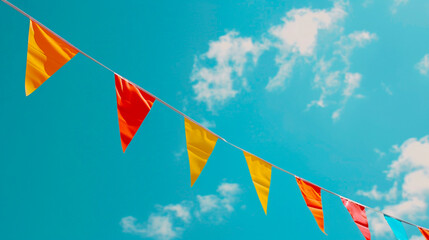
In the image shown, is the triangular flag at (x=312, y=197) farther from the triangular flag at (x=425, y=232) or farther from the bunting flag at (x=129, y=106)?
the bunting flag at (x=129, y=106)

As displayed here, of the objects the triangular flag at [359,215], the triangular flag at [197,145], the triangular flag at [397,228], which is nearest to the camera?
the triangular flag at [197,145]

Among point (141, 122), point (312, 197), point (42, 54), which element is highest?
point (312, 197)

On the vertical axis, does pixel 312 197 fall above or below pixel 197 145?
above

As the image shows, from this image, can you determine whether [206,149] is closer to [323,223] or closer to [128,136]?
[128,136]

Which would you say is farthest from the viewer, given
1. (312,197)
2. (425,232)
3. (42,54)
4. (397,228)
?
(425,232)

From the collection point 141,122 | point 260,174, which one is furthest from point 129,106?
point 260,174

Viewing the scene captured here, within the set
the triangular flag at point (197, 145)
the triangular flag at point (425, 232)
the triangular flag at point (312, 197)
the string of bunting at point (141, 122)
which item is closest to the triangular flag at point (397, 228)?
the string of bunting at point (141, 122)

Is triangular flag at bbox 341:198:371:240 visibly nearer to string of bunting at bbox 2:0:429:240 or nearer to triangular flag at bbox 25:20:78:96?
string of bunting at bbox 2:0:429:240

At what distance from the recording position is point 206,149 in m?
4.50

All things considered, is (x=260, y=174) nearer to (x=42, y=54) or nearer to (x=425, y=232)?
(x=42, y=54)

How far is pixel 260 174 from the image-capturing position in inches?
200

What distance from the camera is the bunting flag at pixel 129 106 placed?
3805 millimetres

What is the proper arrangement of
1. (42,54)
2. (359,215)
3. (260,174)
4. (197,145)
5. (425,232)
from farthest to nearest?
(425,232) → (359,215) → (260,174) → (197,145) → (42,54)

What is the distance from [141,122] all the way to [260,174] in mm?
1979
